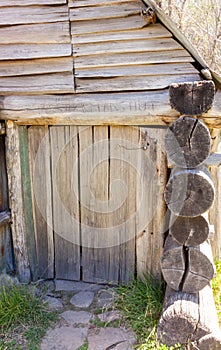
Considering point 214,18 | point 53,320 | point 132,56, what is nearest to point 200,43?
point 214,18

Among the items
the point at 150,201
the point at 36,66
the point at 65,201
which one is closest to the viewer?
the point at 36,66

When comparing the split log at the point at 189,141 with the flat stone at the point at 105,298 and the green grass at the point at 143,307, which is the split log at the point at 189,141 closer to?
the green grass at the point at 143,307

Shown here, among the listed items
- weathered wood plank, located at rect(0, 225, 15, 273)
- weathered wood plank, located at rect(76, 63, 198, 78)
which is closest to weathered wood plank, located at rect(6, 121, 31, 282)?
weathered wood plank, located at rect(0, 225, 15, 273)

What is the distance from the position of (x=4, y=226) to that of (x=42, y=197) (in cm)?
52

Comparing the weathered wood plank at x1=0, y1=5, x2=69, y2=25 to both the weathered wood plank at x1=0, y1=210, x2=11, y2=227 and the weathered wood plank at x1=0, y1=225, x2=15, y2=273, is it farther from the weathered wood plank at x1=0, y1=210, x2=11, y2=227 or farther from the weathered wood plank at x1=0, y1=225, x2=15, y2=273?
the weathered wood plank at x1=0, y1=225, x2=15, y2=273

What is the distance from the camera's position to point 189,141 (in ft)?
10.2

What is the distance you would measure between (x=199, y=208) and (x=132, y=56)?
56.8 inches

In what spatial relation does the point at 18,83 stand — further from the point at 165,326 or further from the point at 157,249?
the point at 165,326

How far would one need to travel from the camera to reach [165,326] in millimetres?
3152

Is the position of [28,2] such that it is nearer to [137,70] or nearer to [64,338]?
[137,70]

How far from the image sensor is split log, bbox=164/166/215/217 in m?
3.05

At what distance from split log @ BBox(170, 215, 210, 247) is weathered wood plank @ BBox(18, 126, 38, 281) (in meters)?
1.64

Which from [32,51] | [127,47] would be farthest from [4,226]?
[127,47]

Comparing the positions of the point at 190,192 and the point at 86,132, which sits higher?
the point at 86,132
